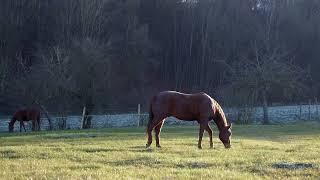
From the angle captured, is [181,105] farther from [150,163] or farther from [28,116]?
[28,116]

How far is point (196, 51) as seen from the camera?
6575cm

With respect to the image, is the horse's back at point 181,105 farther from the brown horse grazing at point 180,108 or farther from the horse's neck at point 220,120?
the horse's neck at point 220,120

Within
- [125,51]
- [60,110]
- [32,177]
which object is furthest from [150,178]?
[125,51]

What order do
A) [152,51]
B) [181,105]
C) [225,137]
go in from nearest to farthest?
[181,105], [225,137], [152,51]

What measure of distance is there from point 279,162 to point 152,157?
3.20 meters

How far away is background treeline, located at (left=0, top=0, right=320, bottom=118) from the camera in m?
43.2

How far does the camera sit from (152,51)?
6153 centimetres

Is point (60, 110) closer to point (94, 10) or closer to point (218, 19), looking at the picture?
point (94, 10)

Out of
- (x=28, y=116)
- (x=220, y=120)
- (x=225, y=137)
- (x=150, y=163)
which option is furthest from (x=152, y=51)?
(x=150, y=163)

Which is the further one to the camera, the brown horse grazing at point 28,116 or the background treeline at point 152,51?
the background treeline at point 152,51

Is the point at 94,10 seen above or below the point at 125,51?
above

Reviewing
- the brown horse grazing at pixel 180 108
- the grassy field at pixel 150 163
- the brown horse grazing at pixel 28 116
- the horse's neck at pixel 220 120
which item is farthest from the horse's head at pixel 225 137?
the brown horse grazing at pixel 28 116

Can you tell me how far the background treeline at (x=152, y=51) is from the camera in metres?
43.2

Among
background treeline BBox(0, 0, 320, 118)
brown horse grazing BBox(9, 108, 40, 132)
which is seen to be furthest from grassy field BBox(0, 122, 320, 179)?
background treeline BBox(0, 0, 320, 118)
